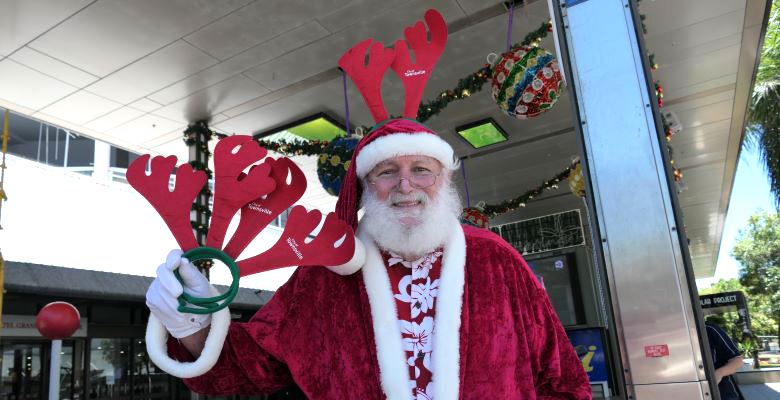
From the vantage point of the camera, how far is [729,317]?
3294cm

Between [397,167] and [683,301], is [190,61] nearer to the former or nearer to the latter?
[397,167]

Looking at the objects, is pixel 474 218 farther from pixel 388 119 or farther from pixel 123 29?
pixel 388 119

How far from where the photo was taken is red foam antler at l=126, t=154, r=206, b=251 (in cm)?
126

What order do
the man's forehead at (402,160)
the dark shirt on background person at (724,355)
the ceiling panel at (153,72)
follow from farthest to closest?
the ceiling panel at (153,72), the dark shirt on background person at (724,355), the man's forehead at (402,160)

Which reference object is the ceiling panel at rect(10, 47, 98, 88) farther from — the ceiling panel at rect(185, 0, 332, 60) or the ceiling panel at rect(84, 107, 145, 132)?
the ceiling panel at rect(185, 0, 332, 60)

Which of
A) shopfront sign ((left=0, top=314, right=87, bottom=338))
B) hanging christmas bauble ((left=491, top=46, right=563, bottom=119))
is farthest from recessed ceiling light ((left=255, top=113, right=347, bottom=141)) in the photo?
shopfront sign ((left=0, top=314, right=87, bottom=338))

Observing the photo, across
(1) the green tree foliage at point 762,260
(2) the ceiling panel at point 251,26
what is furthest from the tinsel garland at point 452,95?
(1) the green tree foliage at point 762,260

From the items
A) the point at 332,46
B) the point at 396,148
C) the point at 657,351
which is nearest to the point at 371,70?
the point at 396,148

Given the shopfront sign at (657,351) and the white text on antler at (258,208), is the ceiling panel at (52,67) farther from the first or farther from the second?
the shopfront sign at (657,351)

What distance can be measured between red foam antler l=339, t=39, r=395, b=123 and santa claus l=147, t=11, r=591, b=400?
137 millimetres

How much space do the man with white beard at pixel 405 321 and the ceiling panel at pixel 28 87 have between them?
461 centimetres

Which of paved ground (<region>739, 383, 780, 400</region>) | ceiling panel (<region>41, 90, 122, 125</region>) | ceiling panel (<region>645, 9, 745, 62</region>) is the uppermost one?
ceiling panel (<region>41, 90, 122, 125</region>)

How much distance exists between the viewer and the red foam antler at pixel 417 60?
1835 millimetres

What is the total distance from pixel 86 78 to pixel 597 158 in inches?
194
